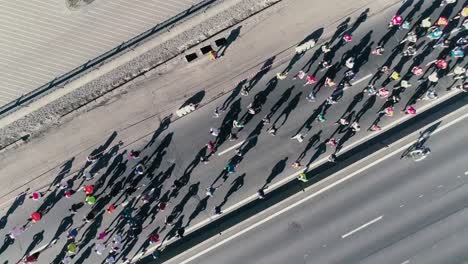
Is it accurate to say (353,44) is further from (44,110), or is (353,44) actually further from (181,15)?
(44,110)

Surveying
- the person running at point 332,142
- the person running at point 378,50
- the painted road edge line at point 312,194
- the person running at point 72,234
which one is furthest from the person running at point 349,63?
the person running at point 72,234

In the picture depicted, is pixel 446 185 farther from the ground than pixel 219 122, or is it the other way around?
pixel 219 122

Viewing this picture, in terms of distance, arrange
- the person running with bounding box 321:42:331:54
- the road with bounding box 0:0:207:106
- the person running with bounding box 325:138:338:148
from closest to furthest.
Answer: the road with bounding box 0:0:207:106 < the person running with bounding box 325:138:338:148 < the person running with bounding box 321:42:331:54

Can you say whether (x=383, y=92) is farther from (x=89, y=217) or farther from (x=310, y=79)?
(x=89, y=217)

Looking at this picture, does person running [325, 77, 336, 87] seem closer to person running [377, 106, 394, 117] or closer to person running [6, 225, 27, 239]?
person running [377, 106, 394, 117]

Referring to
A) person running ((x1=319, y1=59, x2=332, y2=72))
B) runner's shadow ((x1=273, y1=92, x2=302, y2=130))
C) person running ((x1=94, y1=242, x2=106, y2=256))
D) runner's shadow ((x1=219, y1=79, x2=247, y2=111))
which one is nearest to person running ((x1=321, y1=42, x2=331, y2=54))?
person running ((x1=319, y1=59, x2=332, y2=72))

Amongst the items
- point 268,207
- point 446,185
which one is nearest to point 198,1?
point 268,207
